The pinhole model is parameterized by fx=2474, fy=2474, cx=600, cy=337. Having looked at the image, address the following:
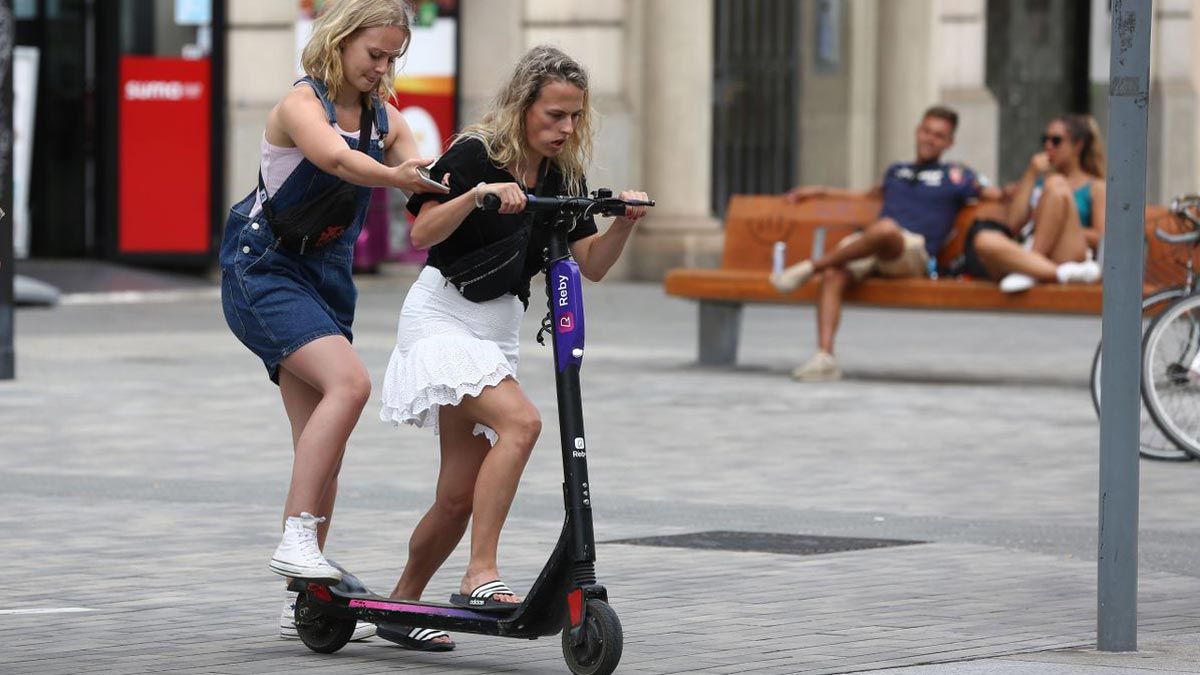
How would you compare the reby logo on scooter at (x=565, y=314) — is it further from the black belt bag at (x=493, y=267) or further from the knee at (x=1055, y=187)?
the knee at (x=1055, y=187)

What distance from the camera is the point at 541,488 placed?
933 centimetres

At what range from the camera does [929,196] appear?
45.9ft

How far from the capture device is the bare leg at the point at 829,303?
45.5ft

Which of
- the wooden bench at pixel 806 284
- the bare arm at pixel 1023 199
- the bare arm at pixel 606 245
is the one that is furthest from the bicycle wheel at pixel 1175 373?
the bare arm at pixel 606 245

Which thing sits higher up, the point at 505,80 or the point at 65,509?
the point at 505,80

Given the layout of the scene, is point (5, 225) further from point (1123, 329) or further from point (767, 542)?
point (1123, 329)

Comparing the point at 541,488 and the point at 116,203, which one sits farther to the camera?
the point at 116,203

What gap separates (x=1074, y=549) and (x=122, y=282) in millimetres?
14288

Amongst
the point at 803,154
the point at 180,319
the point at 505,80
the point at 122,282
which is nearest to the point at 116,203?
the point at 122,282

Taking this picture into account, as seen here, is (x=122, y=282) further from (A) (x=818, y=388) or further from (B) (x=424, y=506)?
(B) (x=424, y=506)

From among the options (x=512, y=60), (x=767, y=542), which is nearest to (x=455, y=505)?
(x=767, y=542)

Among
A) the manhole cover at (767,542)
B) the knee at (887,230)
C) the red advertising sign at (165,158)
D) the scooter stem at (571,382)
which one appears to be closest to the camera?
the scooter stem at (571,382)

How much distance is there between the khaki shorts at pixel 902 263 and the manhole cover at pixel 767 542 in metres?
5.86

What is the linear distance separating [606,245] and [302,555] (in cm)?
104
